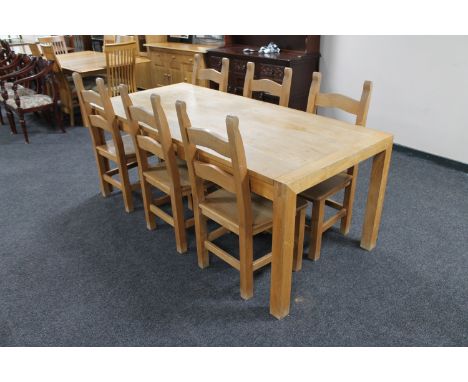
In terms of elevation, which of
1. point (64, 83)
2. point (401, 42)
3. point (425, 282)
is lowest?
point (425, 282)

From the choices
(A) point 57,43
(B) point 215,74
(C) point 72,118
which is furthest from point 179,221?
(A) point 57,43

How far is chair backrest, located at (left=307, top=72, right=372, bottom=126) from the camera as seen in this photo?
2.11m

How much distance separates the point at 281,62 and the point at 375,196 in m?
2.04

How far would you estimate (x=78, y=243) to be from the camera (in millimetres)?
2471

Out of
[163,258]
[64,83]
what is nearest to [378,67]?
[163,258]

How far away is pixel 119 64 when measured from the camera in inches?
171

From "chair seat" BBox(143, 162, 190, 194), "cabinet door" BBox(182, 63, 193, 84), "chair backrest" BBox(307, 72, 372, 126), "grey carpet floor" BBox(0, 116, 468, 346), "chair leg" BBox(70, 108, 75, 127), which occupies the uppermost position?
"chair backrest" BBox(307, 72, 372, 126)

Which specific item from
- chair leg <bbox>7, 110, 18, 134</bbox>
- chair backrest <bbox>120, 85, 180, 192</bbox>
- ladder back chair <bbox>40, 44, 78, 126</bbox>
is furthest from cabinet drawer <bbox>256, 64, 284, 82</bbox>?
chair leg <bbox>7, 110, 18, 134</bbox>

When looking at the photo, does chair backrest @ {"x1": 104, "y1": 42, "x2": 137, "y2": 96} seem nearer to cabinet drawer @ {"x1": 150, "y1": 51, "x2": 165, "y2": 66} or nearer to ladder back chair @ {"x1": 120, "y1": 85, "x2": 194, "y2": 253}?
cabinet drawer @ {"x1": 150, "y1": 51, "x2": 165, "y2": 66}

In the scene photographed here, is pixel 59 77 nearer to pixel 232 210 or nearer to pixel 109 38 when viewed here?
pixel 109 38

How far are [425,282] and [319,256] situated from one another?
1.83 feet

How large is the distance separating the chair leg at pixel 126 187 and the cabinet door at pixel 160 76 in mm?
2840

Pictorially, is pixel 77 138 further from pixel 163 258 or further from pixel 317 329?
pixel 317 329

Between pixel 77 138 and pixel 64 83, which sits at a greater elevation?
pixel 64 83
